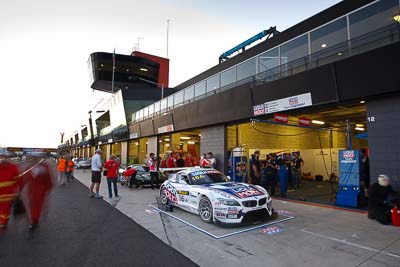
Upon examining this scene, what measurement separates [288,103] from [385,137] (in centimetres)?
354

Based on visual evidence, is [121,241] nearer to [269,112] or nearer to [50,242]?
[50,242]

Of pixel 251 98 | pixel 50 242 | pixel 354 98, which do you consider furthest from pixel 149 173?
pixel 354 98

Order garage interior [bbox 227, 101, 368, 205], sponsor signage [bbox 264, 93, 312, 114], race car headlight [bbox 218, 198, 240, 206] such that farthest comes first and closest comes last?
garage interior [bbox 227, 101, 368, 205], sponsor signage [bbox 264, 93, 312, 114], race car headlight [bbox 218, 198, 240, 206]

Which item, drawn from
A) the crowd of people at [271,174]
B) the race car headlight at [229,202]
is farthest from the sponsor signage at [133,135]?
the race car headlight at [229,202]

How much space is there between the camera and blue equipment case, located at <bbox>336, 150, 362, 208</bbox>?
8149 millimetres

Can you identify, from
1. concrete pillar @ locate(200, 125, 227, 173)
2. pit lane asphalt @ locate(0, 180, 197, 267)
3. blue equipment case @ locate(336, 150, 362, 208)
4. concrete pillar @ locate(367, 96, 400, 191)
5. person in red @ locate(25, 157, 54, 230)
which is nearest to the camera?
pit lane asphalt @ locate(0, 180, 197, 267)

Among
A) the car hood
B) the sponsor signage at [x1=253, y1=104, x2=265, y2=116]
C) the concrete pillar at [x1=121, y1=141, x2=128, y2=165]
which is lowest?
the car hood

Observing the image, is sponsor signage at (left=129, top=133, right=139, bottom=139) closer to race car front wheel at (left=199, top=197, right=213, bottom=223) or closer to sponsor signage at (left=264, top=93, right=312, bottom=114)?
sponsor signage at (left=264, top=93, right=312, bottom=114)

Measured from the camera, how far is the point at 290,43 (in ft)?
Result: 35.7

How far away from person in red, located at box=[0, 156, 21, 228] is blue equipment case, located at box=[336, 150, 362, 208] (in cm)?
919

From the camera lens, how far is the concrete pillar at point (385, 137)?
24.0 feet

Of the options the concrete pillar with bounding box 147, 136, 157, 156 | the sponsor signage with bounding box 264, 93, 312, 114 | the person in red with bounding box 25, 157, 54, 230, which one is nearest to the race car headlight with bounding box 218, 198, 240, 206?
the person in red with bounding box 25, 157, 54, 230

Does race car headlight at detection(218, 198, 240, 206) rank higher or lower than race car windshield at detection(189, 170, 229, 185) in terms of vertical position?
lower

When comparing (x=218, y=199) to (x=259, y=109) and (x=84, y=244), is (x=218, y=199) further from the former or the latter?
(x=259, y=109)
